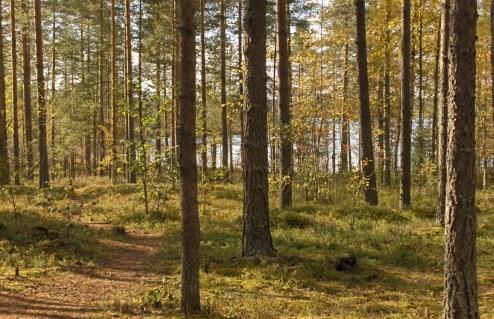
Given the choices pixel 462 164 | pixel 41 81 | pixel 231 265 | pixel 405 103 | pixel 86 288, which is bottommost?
pixel 86 288

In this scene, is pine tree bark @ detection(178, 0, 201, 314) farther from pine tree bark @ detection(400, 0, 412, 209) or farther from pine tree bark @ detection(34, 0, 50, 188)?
pine tree bark @ detection(34, 0, 50, 188)

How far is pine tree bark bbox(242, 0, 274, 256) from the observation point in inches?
385

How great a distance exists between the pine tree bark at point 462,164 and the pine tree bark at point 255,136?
4.77 metres

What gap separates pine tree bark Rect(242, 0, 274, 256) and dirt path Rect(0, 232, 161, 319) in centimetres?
217

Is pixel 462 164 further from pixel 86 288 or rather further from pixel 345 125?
pixel 345 125

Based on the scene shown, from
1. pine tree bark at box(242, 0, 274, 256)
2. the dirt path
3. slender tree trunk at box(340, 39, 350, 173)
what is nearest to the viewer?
the dirt path

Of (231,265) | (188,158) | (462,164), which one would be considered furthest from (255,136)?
(462,164)

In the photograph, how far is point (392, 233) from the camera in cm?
1265

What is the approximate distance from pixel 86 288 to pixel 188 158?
3.79 meters

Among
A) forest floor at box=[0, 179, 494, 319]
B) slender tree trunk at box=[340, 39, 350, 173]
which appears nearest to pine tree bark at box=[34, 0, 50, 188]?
forest floor at box=[0, 179, 494, 319]

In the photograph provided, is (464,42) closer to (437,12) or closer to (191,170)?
(191,170)

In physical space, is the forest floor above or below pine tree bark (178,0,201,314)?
below

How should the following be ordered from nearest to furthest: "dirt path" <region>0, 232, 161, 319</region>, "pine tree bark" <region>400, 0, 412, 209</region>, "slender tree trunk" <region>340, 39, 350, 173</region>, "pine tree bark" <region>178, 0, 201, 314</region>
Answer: "pine tree bark" <region>178, 0, 201, 314</region> < "dirt path" <region>0, 232, 161, 319</region> < "pine tree bark" <region>400, 0, 412, 209</region> < "slender tree trunk" <region>340, 39, 350, 173</region>

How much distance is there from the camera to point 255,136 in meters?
9.81
